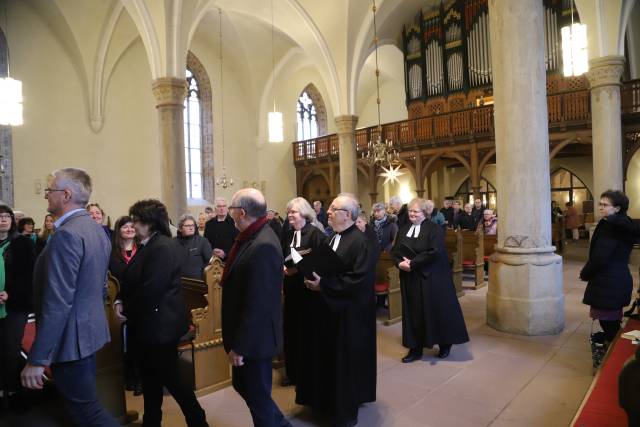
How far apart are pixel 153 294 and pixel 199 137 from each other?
14765 millimetres

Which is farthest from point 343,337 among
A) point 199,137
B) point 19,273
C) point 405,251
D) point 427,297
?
point 199,137

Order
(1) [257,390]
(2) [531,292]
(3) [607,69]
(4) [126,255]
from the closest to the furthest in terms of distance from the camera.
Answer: (1) [257,390], (4) [126,255], (2) [531,292], (3) [607,69]

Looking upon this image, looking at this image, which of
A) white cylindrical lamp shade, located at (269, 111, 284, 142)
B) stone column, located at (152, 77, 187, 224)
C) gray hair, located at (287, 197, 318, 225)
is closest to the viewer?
gray hair, located at (287, 197, 318, 225)

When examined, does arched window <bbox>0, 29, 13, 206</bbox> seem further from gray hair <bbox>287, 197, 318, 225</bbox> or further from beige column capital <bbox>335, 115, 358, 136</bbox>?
gray hair <bbox>287, 197, 318, 225</bbox>

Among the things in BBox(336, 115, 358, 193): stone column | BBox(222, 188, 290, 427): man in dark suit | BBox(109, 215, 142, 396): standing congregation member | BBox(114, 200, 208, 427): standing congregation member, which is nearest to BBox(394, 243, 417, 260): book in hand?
BBox(222, 188, 290, 427): man in dark suit

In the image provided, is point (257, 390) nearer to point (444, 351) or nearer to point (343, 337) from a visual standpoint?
point (343, 337)

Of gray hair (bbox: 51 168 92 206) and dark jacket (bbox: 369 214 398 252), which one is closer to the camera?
gray hair (bbox: 51 168 92 206)

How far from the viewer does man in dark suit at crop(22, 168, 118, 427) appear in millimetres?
2238

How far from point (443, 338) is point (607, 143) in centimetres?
871

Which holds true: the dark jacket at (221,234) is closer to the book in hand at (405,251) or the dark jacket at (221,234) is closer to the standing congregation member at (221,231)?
the standing congregation member at (221,231)

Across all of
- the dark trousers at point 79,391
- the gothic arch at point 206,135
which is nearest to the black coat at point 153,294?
the dark trousers at point 79,391

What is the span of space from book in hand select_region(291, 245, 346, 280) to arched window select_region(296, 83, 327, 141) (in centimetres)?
1745

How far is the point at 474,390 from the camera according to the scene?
150 inches

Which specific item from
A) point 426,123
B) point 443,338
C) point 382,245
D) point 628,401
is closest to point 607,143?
point 426,123
